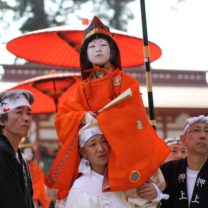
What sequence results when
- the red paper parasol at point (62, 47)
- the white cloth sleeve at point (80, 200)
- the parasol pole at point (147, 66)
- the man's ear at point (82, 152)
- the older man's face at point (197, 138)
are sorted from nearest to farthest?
1. the white cloth sleeve at point (80, 200)
2. the man's ear at point (82, 152)
3. the older man's face at point (197, 138)
4. the parasol pole at point (147, 66)
5. the red paper parasol at point (62, 47)

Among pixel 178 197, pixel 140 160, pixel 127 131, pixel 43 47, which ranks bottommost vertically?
pixel 178 197

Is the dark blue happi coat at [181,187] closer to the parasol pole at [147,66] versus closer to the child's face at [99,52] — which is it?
the parasol pole at [147,66]

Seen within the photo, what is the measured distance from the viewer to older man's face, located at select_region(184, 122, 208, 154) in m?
3.35

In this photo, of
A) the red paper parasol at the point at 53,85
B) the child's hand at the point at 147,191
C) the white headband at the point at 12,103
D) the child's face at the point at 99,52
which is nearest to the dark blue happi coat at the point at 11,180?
the white headband at the point at 12,103

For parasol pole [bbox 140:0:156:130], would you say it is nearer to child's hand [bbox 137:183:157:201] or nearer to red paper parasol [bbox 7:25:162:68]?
child's hand [bbox 137:183:157:201]

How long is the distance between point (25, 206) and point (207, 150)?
1503 mm

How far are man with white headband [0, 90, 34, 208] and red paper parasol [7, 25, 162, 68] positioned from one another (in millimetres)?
1748

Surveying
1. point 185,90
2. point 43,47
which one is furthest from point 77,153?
point 185,90

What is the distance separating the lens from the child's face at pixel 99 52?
3.28 m

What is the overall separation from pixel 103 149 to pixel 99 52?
72 centimetres

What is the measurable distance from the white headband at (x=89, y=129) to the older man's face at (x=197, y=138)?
0.79m

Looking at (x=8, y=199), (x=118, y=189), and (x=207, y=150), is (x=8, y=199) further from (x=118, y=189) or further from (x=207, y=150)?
(x=207, y=150)

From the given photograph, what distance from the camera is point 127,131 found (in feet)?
9.68

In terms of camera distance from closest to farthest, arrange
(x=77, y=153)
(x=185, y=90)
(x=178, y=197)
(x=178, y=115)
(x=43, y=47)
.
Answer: (x=77, y=153), (x=178, y=197), (x=43, y=47), (x=178, y=115), (x=185, y=90)
